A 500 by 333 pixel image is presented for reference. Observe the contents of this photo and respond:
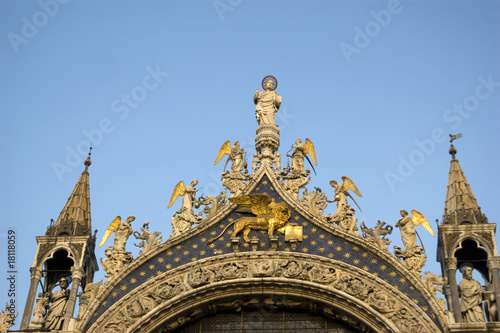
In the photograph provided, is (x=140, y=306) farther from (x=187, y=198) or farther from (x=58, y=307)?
(x=187, y=198)

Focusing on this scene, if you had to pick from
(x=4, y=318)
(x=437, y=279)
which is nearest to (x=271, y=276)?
(x=437, y=279)

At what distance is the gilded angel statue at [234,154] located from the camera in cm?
2536

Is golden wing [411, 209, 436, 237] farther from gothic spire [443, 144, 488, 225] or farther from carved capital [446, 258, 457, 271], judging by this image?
carved capital [446, 258, 457, 271]

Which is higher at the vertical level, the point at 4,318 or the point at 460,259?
the point at 460,259

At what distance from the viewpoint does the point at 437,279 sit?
22.4 metres

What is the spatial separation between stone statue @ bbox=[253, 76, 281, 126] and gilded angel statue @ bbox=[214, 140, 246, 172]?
101 cm

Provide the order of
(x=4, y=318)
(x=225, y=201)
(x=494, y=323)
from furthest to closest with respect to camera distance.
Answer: (x=225, y=201) → (x=4, y=318) → (x=494, y=323)

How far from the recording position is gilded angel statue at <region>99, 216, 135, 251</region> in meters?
23.8

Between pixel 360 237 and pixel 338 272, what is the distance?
108cm

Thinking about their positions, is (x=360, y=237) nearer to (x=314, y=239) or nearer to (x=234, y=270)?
(x=314, y=239)

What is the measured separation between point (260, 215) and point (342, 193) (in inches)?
82.4

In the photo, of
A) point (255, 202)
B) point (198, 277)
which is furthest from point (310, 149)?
point (198, 277)

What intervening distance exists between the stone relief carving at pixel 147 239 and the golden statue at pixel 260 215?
49.4 inches

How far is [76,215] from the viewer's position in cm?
2422
